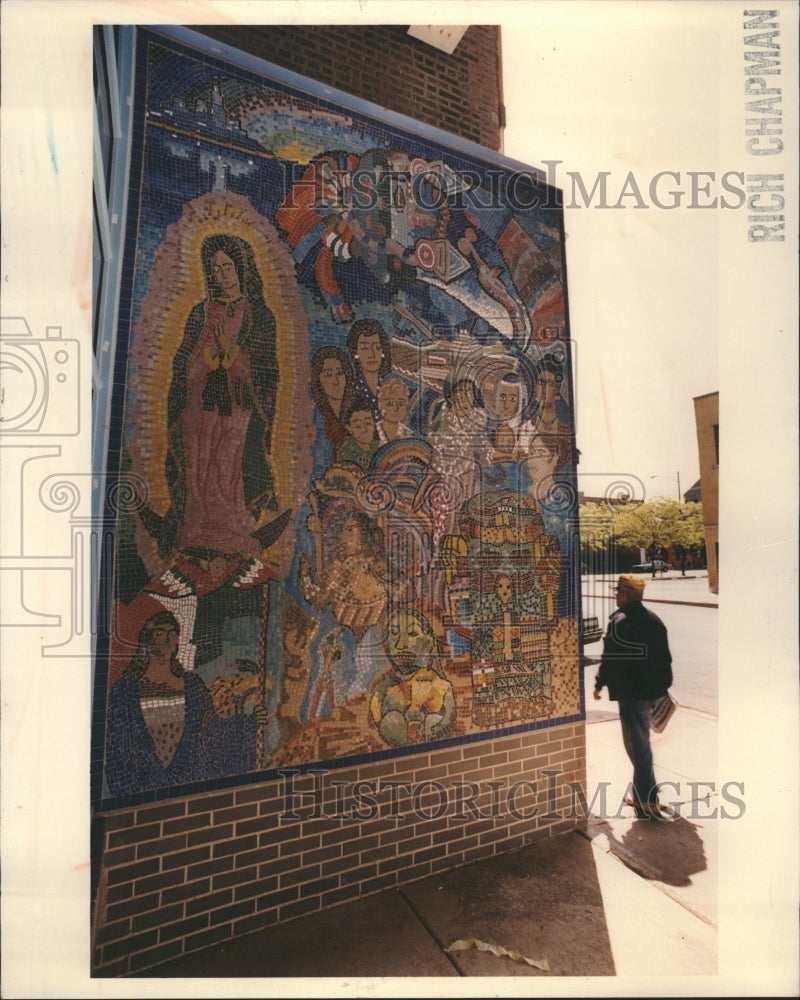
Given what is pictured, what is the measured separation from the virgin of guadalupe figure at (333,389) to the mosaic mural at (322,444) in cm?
1

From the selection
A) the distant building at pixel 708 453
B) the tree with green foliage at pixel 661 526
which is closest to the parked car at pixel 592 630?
the tree with green foliage at pixel 661 526

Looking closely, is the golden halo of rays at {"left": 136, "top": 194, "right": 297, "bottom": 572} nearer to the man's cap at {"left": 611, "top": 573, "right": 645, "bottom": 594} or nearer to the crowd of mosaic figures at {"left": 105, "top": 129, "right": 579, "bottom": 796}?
the crowd of mosaic figures at {"left": 105, "top": 129, "right": 579, "bottom": 796}

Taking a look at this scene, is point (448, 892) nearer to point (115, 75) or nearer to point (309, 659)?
point (309, 659)

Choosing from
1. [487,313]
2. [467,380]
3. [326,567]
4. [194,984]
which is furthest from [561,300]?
[194,984]

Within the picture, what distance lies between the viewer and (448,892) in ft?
9.76

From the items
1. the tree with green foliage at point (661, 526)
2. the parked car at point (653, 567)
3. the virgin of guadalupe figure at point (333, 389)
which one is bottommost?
the parked car at point (653, 567)

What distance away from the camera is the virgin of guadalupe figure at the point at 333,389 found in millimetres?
2949

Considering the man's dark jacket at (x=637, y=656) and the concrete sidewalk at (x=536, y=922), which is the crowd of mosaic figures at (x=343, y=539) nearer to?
the man's dark jacket at (x=637, y=656)

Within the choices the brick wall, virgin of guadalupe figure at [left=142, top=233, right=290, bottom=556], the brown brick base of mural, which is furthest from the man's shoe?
the brick wall

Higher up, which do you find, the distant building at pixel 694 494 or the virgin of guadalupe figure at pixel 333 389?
the virgin of guadalupe figure at pixel 333 389

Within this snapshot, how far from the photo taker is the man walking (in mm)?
3693

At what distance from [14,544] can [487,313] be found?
2846mm

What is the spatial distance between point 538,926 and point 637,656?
5.70ft

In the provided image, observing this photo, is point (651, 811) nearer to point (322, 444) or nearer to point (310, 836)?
point (310, 836)
